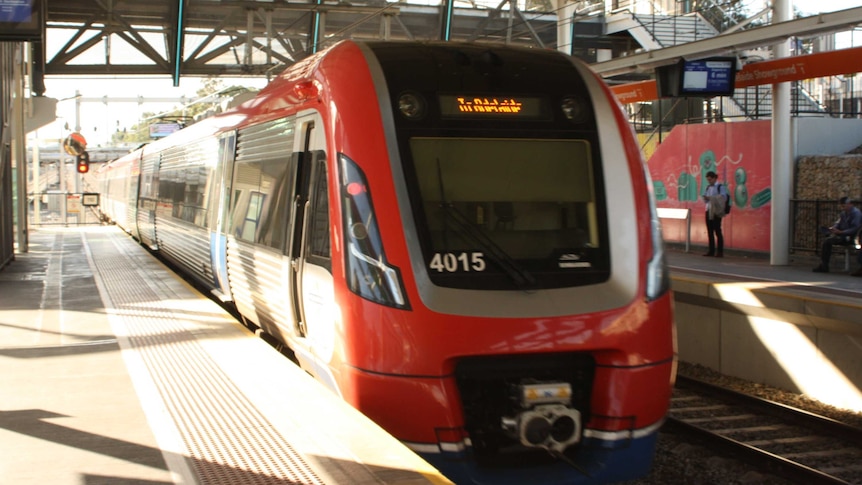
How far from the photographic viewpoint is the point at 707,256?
1702 centimetres

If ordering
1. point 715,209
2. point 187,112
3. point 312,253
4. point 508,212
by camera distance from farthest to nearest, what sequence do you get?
point 187,112 < point 715,209 < point 312,253 < point 508,212

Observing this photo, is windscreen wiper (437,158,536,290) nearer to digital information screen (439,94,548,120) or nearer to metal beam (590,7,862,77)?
digital information screen (439,94,548,120)

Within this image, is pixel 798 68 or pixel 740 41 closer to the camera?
pixel 740 41

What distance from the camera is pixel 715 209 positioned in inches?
645

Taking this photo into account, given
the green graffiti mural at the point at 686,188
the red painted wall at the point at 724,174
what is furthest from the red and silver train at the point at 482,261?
the green graffiti mural at the point at 686,188

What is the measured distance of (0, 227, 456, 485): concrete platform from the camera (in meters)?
4.17

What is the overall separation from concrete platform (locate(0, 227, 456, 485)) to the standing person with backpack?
1013cm

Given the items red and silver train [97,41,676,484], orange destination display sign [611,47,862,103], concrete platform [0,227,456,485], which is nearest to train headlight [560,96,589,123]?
red and silver train [97,41,676,484]

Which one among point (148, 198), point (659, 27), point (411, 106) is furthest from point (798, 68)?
point (148, 198)

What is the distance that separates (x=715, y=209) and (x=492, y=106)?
11.6 meters

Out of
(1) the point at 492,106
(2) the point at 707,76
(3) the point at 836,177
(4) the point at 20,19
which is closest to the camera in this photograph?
(1) the point at 492,106

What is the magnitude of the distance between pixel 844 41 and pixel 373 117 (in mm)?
17980

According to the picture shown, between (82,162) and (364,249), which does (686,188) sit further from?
(82,162)

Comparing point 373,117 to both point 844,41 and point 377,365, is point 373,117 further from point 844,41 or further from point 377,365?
point 844,41
